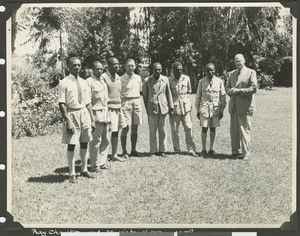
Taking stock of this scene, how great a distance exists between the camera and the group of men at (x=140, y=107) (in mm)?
7910

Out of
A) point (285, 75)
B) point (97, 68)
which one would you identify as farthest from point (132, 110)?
point (285, 75)

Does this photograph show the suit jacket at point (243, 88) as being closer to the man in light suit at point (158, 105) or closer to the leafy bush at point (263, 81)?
the leafy bush at point (263, 81)

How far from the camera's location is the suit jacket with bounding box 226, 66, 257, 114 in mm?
8688

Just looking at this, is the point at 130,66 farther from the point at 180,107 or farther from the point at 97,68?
the point at 180,107

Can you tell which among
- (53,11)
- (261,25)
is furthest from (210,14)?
(53,11)

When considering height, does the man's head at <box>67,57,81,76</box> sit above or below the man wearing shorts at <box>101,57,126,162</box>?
above

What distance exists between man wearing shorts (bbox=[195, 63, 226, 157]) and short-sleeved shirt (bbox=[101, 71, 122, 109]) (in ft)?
4.26

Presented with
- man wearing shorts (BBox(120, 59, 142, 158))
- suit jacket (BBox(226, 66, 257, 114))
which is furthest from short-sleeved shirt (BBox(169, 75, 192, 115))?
suit jacket (BBox(226, 66, 257, 114))

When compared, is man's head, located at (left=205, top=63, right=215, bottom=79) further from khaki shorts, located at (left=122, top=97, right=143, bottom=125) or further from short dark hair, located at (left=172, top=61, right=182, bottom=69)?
khaki shorts, located at (left=122, top=97, right=143, bottom=125)

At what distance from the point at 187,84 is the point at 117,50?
4.81ft

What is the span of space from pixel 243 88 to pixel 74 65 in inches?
106

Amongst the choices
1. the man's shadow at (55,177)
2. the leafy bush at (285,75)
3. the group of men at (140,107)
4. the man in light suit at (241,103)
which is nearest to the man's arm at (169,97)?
the group of men at (140,107)

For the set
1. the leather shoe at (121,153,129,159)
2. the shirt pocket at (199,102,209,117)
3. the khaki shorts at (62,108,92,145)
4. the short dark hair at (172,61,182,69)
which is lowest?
the leather shoe at (121,153,129,159)

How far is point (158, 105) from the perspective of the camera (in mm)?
9195
